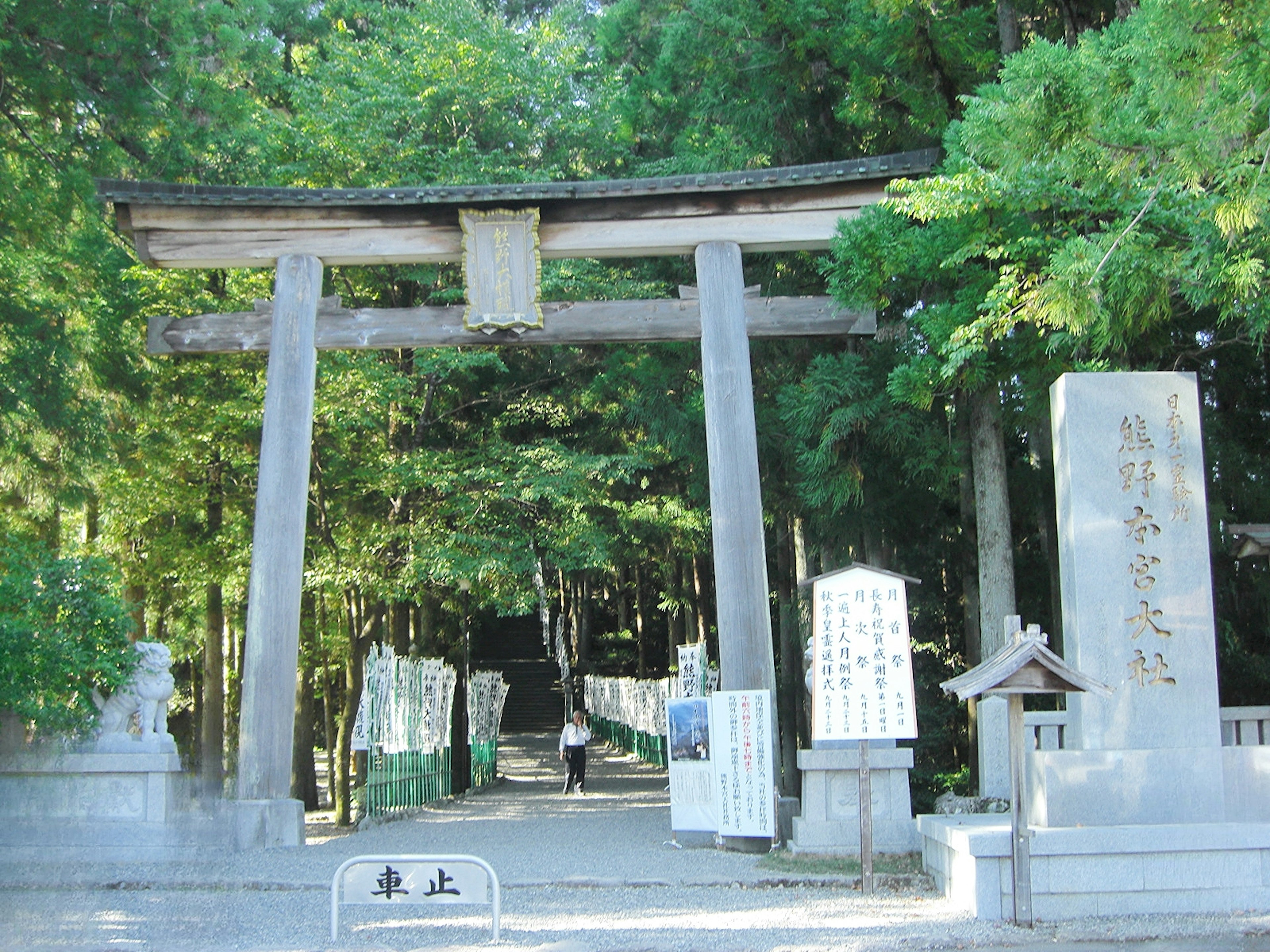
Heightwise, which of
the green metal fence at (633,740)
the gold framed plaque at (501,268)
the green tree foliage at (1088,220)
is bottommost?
the green metal fence at (633,740)

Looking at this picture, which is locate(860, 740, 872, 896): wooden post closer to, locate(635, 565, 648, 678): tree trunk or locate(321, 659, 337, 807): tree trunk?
locate(321, 659, 337, 807): tree trunk

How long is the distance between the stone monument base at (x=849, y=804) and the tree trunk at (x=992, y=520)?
1976 millimetres

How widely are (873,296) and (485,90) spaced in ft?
26.4

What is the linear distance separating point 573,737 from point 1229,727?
10.1 metres

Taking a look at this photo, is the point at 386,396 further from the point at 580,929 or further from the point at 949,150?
the point at 580,929

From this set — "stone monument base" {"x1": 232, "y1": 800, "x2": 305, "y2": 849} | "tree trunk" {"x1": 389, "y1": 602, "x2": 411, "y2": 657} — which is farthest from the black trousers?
"stone monument base" {"x1": 232, "y1": 800, "x2": 305, "y2": 849}

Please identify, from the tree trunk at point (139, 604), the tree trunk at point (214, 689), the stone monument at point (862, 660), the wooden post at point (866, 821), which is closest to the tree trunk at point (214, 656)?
the tree trunk at point (214, 689)

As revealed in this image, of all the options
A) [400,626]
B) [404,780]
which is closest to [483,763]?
[400,626]

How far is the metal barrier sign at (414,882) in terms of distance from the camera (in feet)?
20.0

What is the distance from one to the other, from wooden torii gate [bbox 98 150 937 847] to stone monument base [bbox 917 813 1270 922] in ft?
12.1

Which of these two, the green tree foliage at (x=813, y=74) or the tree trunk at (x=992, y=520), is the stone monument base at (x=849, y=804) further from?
the green tree foliage at (x=813, y=74)

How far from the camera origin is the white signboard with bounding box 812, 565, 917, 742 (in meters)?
8.08

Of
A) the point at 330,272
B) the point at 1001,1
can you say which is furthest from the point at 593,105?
the point at 1001,1

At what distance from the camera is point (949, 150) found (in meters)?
9.48
